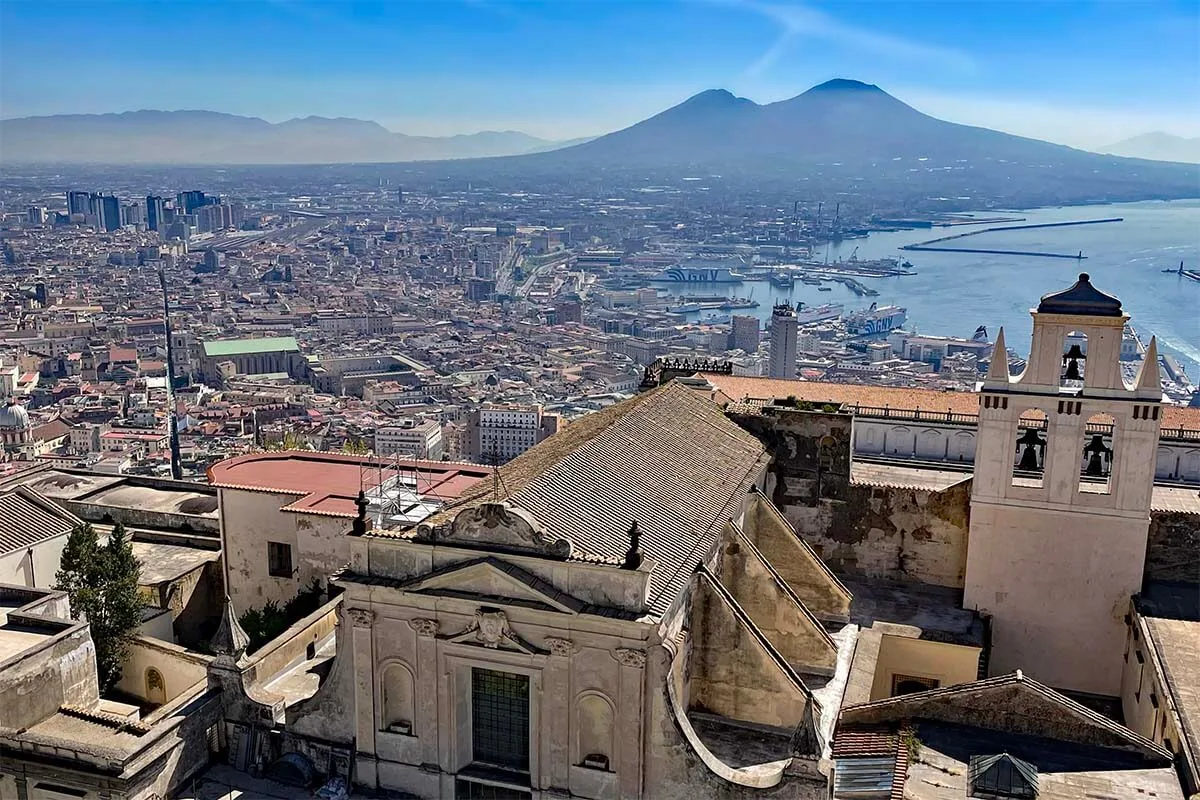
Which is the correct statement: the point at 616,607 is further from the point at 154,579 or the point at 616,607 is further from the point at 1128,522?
the point at 154,579

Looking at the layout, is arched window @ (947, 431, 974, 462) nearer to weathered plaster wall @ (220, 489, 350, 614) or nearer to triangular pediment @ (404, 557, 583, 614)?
weathered plaster wall @ (220, 489, 350, 614)

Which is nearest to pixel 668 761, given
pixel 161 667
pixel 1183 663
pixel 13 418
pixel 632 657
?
pixel 632 657

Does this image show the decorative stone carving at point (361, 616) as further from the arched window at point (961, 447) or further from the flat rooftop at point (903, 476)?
the arched window at point (961, 447)

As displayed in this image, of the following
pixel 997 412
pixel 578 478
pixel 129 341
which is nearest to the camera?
pixel 578 478

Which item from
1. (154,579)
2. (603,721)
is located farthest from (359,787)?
(154,579)

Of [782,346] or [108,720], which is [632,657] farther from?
[782,346]
